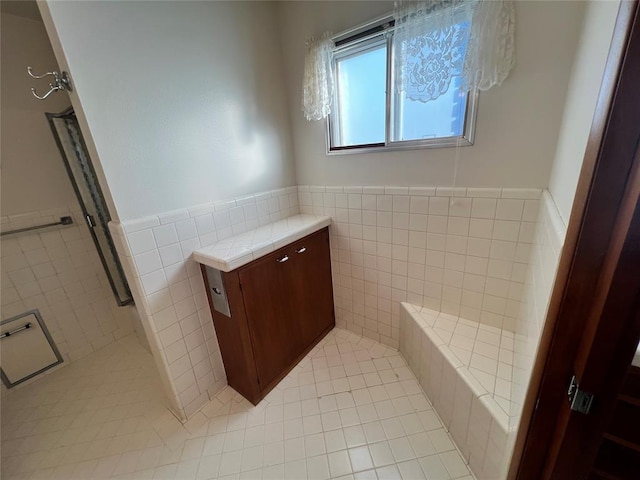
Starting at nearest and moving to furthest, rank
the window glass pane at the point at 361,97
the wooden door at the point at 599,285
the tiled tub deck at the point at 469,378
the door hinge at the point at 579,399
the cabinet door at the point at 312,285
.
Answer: the wooden door at the point at 599,285 < the door hinge at the point at 579,399 < the tiled tub deck at the point at 469,378 < the window glass pane at the point at 361,97 < the cabinet door at the point at 312,285

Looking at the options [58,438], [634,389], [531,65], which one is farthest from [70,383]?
[531,65]

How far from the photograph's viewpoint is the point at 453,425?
1.23m

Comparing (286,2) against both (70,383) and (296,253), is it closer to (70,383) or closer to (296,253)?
(296,253)

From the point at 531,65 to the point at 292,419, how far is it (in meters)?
2.10

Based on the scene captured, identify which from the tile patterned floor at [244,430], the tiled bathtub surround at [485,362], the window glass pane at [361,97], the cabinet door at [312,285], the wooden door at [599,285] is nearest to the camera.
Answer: the wooden door at [599,285]

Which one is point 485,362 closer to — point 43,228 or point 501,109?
point 501,109

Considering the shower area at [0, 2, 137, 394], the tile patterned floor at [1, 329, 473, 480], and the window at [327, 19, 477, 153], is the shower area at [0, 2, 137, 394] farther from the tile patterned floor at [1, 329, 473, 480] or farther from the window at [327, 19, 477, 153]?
the window at [327, 19, 477, 153]

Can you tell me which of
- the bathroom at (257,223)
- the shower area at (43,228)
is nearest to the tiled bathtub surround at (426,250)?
the bathroom at (257,223)

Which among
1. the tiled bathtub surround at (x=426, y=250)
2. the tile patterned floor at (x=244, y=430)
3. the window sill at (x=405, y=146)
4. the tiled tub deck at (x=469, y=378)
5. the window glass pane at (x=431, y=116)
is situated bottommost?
the tile patterned floor at (x=244, y=430)

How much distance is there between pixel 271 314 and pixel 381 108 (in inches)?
56.7

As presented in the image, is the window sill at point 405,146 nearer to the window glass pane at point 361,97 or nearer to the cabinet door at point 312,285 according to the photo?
the window glass pane at point 361,97

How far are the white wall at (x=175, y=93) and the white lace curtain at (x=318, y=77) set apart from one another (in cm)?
28

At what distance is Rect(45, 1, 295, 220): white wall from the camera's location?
101 centimetres

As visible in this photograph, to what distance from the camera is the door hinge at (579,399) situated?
0.52m
